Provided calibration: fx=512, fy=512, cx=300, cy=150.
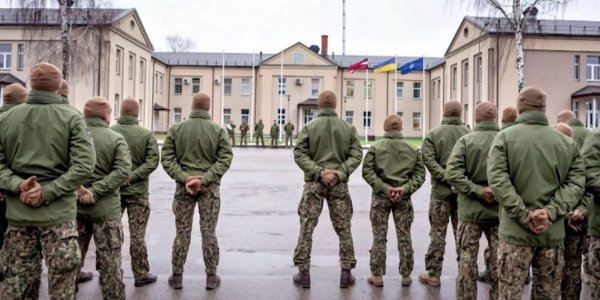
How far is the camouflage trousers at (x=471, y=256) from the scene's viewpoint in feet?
15.7

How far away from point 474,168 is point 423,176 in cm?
93

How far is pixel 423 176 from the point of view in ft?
19.9

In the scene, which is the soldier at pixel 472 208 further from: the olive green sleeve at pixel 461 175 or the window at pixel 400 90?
the window at pixel 400 90

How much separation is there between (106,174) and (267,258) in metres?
2.74

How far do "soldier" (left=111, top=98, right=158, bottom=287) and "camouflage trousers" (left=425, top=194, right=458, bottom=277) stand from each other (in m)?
3.16

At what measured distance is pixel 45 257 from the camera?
3.84 m

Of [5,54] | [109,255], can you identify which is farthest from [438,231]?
[5,54]

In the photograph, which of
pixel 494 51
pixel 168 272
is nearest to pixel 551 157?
pixel 168 272

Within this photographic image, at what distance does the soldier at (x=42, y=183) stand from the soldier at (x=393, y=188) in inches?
126

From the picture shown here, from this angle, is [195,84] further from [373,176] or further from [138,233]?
[373,176]

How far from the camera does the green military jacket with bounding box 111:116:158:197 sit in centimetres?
578

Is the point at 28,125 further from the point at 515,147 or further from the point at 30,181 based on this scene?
the point at 515,147

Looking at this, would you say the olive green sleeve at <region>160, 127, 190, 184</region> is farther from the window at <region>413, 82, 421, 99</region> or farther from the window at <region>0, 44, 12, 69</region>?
the window at <region>413, 82, 421, 99</region>

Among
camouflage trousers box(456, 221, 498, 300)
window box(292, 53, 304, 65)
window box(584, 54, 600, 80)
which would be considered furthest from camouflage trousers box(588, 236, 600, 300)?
window box(292, 53, 304, 65)
